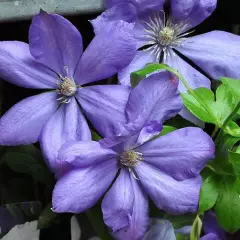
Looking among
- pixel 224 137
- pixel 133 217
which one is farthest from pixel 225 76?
pixel 133 217

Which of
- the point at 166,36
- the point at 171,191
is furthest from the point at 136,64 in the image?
the point at 171,191

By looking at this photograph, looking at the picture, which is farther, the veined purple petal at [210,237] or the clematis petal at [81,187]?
the veined purple petal at [210,237]

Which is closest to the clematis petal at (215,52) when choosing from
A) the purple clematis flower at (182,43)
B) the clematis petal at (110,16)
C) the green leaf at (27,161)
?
the purple clematis flower at (182,43)

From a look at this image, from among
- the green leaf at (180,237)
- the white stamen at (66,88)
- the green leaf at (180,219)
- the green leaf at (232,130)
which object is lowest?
the green leaf at (180,237)

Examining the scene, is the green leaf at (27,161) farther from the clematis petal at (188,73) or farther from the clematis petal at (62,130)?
the clematis petal at (188,73)

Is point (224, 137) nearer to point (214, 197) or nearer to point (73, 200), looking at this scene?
point (214, 197)
